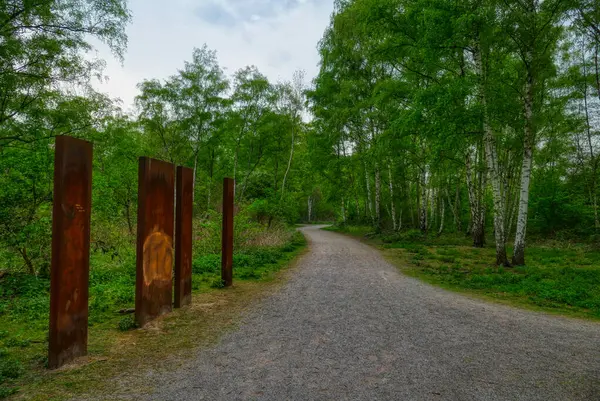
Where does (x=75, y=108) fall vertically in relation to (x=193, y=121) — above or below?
below

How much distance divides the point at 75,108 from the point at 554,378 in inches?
459

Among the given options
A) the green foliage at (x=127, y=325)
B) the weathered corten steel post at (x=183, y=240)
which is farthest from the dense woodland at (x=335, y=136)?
the weathered corten steel post at (x=183, y=240)

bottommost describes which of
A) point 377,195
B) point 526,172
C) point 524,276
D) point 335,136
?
point 524,276

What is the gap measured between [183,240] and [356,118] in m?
16.7

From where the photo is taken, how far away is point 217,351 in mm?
3658

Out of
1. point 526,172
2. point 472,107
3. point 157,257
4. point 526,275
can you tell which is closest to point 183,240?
point 157,257

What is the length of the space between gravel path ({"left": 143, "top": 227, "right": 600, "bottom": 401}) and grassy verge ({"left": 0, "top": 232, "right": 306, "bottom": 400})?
1.35 feet

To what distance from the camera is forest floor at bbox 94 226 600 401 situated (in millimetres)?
2752

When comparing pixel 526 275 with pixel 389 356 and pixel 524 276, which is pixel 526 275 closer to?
pixel 524 276

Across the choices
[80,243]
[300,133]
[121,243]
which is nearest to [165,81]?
[300,133]

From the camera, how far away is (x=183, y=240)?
5426 mm

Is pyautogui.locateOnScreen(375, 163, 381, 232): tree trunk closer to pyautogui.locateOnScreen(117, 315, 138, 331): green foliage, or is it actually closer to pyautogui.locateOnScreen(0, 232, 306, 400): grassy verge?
pyautogui.locateOnScreen(0, 232, 306, 400): grassy verge

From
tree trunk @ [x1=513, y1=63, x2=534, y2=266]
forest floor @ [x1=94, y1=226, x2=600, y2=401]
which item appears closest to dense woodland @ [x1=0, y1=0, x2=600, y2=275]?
tree trunk @ [x1=513, y1=63, x2=534, y2=266]

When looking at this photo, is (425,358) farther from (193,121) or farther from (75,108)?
(193,121)
